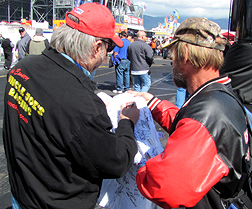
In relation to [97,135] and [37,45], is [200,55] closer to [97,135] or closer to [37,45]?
[97,135]

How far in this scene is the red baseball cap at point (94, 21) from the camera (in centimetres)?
136

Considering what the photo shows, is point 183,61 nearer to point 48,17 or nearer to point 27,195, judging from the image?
point 27,195

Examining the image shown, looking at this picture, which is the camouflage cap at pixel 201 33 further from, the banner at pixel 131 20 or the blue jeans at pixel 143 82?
the banner at pixel 131 20

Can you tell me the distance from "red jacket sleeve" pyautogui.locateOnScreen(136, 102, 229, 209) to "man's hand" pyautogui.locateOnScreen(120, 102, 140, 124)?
1.63 ft

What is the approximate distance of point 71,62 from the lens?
132cm

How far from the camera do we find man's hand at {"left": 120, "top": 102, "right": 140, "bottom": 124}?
158 centimetres

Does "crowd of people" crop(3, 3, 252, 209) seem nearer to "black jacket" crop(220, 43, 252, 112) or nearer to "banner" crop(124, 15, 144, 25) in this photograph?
"black jacket" crop(220, 43, 252, 112)

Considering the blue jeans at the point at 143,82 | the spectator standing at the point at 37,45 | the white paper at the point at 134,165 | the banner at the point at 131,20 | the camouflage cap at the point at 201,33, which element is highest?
the banner at the point at 131,20

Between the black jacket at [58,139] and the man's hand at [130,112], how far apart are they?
0.26 m

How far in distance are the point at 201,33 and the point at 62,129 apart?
99 centimetres

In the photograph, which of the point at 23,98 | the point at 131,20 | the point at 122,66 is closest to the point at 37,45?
the point at 122,66

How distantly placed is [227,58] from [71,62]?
6.23ft

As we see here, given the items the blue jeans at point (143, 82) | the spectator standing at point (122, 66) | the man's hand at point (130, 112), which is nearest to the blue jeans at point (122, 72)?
the spectator standing at point (122, 66)

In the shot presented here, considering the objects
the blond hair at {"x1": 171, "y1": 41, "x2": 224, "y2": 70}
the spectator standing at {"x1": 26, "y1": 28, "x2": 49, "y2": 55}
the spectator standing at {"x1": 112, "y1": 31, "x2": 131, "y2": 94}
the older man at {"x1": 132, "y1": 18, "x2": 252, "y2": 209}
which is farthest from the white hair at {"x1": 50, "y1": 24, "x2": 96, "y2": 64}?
the spectator standing at {"x1": 112, "y1": 31, "x2": 131, "y2": 94}
